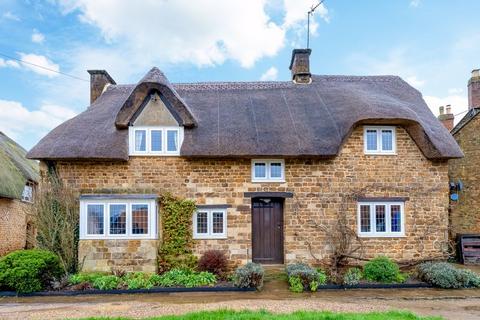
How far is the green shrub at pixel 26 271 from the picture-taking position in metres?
10.9

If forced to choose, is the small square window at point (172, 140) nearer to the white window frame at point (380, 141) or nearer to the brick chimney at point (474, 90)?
the white window frame at point (380, 141)

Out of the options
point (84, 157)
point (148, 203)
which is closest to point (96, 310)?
point (148, 203)

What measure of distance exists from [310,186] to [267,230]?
7.82 ft

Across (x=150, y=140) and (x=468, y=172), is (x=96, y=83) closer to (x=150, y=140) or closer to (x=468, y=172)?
(x=150, y=140)

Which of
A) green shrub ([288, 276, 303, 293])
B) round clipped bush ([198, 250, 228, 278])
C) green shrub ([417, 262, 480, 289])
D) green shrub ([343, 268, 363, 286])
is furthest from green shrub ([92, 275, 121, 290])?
green shrub ([417, 262, 480, 289])

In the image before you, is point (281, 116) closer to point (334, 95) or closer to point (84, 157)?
point (334, 95)

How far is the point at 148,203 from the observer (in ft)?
42.6

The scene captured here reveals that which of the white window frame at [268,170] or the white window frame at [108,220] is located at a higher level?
the white window frame at [268,170]

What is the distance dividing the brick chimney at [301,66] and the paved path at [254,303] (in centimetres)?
1007

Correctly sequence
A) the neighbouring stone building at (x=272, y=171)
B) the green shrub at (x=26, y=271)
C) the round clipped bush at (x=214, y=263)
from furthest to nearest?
the neighbouring stone building at (x=272, y=171) < the round clipped bush at (x=214, y=263) < the green shrub at (x=26, y=271)

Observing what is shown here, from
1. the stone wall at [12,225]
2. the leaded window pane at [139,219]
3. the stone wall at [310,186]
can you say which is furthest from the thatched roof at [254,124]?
the stone wall at [12,225]

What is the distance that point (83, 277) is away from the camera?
12.0 m

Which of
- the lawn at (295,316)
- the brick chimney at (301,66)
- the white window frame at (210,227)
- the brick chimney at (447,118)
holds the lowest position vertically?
the lawn at (295,316)

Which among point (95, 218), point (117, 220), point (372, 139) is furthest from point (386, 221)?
point (95, 218)
